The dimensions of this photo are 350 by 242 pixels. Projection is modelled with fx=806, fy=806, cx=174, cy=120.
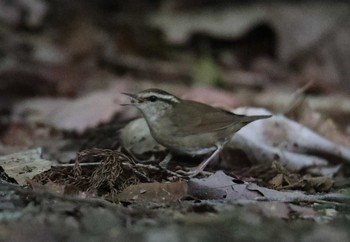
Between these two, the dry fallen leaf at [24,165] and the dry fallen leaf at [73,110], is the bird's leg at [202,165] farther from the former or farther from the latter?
the dry fallen leaf at [73,110]

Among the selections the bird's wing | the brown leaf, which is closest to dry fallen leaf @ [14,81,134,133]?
the bird's wing

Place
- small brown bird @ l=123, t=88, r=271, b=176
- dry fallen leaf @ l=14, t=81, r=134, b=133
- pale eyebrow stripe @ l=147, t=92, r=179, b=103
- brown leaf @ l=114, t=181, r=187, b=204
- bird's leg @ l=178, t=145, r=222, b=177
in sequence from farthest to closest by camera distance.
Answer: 1. dry fallen leaf @ l=14, t=81, r=134, b=133
2. pale eyebrow stripe @ l=147, t=92, r=179, b=103
3. small brown bird @ l=123, t=88, r=271, b=176
4. bird's leg @ l=178, t=145, r=222, b=177
5. brown leaf @ l=114, t=181, r=187, b=204

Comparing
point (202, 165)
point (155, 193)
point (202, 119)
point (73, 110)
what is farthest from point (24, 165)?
point (73, 110)

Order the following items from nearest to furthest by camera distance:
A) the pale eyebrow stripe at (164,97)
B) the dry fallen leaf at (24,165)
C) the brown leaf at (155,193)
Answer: the brown leaf at (155,193) < the dry fallen leaf at (24,165) < the pale eyebrow stripe at (164,97)

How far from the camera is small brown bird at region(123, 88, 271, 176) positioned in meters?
5.56

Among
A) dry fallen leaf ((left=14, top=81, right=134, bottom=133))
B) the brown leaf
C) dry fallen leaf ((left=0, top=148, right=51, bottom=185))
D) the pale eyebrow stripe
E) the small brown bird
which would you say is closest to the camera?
the brown leaf

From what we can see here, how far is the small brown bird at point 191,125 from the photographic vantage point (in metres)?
5.56

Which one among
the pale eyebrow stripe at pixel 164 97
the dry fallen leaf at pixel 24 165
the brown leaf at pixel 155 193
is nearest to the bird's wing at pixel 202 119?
the pale eyebrow stripe at pixel 164 97

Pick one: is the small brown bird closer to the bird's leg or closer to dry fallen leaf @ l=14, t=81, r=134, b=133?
the bird's leg

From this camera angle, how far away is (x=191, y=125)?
566cm

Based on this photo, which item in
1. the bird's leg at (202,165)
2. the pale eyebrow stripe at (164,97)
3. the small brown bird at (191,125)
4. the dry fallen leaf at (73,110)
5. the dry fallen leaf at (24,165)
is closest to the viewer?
the dry fallen leaf at (24,165)

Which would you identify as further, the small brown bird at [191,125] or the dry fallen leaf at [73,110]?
the dry fallen leaf at [73,110]

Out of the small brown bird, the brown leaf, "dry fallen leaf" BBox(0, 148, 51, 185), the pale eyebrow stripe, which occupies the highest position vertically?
the pale eyebrow stripe

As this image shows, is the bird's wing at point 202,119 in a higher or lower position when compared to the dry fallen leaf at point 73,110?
higher
